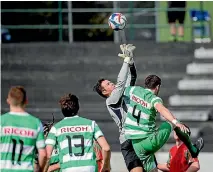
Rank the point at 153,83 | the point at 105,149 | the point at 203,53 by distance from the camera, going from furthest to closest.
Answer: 1. the point at 203,53
2. the point at 153,83
3. the point at 105,149

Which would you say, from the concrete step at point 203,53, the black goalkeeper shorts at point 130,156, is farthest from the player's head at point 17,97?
the concrete step at point 203,53

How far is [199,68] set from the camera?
60.5ft

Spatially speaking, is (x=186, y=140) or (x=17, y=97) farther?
(x=186, y=140)

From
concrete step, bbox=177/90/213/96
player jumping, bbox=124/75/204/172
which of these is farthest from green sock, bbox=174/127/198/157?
concrete step, bbox=177/90/213/96

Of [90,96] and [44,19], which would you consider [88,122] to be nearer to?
[90,96]

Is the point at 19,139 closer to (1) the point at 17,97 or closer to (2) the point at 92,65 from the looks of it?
(1) the point at 17,97

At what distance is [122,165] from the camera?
49.2ft

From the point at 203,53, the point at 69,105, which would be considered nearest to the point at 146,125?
the point at 69,105

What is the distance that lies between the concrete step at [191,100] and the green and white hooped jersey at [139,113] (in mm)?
5684

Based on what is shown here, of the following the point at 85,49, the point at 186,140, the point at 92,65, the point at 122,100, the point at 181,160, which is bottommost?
the point at 181,160

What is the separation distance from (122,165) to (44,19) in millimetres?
8171

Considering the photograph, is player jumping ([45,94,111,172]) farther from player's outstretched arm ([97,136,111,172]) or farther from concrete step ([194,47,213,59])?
concrete step ([194,47,213,59])

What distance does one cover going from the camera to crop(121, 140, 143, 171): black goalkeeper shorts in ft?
39.3

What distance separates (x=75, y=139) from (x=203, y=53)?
9.03 meters
